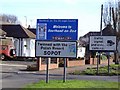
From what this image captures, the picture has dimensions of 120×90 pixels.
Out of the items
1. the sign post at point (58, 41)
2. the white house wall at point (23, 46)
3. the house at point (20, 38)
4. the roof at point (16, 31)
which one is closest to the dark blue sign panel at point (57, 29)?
the sign post at point (58, 41)

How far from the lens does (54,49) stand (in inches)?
804

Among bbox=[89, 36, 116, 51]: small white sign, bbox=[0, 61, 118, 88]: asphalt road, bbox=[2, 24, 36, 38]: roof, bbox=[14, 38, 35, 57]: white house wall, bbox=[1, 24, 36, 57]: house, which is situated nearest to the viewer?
bbox=[0, 61, 118, 88]: asphalt road

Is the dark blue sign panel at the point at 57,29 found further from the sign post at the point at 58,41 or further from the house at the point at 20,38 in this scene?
the house at the point at 20,38

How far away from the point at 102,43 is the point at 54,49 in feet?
44.4

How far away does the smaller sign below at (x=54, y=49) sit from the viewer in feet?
66.7

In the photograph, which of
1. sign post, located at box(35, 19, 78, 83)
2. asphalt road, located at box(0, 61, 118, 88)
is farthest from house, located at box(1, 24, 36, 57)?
sign post, located at box(35, 19, 78, 83)

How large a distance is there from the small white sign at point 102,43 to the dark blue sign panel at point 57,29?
1255 centimetres

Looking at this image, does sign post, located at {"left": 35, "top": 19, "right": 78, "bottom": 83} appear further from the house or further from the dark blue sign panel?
the house

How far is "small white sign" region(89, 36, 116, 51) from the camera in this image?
33156 mm

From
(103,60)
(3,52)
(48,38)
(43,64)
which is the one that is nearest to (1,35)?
(3,52)

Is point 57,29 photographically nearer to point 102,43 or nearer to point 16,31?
point 102,43

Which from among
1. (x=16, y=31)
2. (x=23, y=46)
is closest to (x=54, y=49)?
(x=23, y=46)

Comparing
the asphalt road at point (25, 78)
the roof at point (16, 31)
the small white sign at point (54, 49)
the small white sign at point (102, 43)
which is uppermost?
the roof at point (16, 31)

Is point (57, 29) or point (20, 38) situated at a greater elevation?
point (20, 38)
